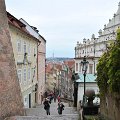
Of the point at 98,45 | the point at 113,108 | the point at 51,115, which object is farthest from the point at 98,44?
the point at 113,108

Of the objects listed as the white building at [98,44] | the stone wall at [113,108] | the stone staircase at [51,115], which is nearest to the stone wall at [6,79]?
the stone staircase at [51,115]

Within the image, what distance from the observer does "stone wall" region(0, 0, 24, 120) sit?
1565 centimetres

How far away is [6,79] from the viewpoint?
52.4 ft

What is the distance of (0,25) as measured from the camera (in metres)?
16.0

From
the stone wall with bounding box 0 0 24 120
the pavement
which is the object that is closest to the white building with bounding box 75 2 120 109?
the pavement

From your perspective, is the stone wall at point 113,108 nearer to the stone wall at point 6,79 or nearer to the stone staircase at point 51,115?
the stone staircase at point 51,115

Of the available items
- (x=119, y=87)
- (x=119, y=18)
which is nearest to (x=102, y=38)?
(x=119, y=18)

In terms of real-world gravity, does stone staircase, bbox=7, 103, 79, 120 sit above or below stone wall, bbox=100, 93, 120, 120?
below

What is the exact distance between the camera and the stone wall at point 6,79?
51.3 feet

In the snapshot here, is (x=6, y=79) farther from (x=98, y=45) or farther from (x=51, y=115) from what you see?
(x=98, y=45)

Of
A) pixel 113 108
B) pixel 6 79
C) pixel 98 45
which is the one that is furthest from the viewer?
pixel 98 45

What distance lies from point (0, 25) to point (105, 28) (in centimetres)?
3149

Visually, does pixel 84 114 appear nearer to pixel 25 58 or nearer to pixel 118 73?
pixel 118 73

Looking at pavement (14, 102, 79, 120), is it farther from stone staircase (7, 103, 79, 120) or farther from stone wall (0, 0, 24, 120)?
stone wall (0, 0, 24, 120)
